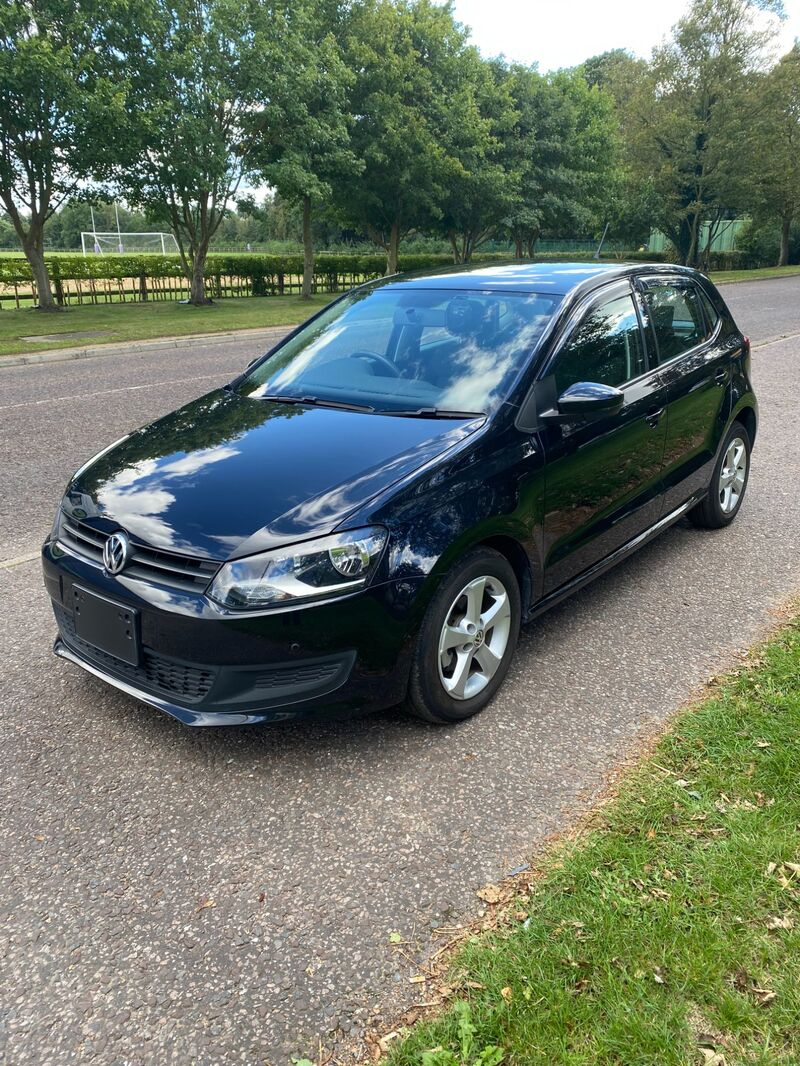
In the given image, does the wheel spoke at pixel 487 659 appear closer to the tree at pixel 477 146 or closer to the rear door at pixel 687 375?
the rear door at pixel 687 375

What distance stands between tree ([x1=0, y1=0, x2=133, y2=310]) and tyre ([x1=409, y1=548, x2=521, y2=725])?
19084 millimetres

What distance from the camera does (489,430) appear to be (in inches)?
126

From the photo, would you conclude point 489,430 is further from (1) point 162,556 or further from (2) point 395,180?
(2) point 395,180

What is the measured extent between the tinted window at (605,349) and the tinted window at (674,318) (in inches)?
9.8

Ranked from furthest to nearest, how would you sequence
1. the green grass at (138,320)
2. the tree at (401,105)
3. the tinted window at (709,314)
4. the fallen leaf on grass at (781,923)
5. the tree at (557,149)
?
the tree at (557,149) < the tree at (401,105) < the green grass at (138,320) < the tinted window at (709,314) < the fallen leaf on grass at (781,923)

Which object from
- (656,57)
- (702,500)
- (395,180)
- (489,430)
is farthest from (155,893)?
(656,57)

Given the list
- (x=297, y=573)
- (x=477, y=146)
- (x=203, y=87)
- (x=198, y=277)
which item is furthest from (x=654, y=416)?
(x=477, y=146)

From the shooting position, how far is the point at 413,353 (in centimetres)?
386

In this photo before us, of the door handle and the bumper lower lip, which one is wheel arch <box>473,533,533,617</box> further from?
the door handle

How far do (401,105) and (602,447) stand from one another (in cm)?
2562

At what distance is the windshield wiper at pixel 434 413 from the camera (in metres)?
3.33

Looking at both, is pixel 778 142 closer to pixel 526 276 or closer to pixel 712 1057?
pixel 526 276

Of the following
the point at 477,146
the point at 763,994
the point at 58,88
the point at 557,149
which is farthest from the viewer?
the point at 557,149

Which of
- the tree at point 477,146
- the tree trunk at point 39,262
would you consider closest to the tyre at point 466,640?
the tree trunk at point 39,262
